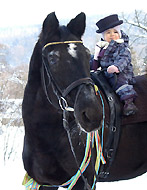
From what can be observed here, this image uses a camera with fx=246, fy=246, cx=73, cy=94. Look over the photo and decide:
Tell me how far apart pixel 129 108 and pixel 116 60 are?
57cm

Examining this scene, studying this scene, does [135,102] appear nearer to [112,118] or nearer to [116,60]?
[112,118]

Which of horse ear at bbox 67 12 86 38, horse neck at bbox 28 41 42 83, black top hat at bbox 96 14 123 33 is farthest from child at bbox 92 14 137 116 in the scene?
horse neck at bbox 28 41 42 83

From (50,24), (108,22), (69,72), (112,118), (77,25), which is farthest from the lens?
(108,22)

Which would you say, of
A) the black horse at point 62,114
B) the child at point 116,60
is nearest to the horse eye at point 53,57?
the black horse at point 62,114

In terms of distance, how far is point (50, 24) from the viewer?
2.14m

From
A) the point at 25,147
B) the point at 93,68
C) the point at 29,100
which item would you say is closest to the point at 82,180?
the point at 25,147

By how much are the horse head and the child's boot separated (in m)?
0.69

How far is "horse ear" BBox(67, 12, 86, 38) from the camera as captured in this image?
2268mm

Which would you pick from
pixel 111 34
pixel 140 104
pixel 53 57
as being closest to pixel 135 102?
pixel 140 104

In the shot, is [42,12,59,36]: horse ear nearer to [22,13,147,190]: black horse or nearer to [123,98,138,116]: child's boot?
[22,13,147,190]: black horse

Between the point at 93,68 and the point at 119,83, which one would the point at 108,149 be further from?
the point at 93,68

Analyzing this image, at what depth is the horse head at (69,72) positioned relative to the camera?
1.82 meters

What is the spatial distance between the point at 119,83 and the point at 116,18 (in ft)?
2.77

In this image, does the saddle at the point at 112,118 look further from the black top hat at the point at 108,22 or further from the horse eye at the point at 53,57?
the horse eye at the point at 53,57
